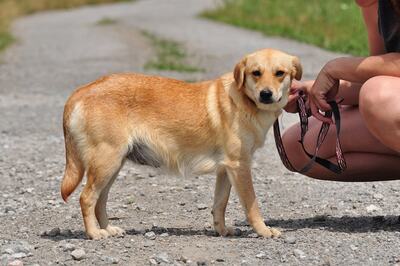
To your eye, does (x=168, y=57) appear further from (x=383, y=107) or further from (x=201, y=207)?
(x=383, y=107)

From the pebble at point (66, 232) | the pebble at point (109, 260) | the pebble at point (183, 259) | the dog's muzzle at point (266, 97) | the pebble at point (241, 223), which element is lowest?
the pebble at point (241, 223)

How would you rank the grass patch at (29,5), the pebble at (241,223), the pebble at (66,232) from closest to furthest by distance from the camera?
the pebble at (66,232)
the pebble at (241,223)
the grass patch at (29,5)

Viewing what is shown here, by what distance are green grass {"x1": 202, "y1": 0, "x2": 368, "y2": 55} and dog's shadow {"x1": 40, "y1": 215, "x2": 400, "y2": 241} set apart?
8289mm

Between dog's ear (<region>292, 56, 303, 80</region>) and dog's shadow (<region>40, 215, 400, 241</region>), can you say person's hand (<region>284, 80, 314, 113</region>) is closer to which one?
dog's ear (<region>292, 56, 303, 80</region>)

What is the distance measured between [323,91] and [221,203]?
30.7 inches

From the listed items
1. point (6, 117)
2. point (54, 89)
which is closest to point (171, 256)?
point (6, 117)

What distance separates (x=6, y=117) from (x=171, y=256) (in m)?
5.64

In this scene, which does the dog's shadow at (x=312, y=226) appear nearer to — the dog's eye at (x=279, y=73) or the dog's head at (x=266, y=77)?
the dog's head at (x=266, y=77)

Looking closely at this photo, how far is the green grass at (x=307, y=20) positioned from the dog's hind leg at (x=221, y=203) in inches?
337

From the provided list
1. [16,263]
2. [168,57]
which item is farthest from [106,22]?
[16,263]

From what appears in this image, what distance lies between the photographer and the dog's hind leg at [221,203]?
4727mm

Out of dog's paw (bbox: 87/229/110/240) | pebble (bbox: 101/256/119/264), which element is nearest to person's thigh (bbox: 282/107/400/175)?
dog's paw (bbox: 87/229/110/240)

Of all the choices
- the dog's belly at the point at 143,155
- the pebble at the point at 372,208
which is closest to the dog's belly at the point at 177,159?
the dog's belly at the point at 143,155

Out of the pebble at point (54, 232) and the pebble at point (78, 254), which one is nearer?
the pebble at point (78, 254)
